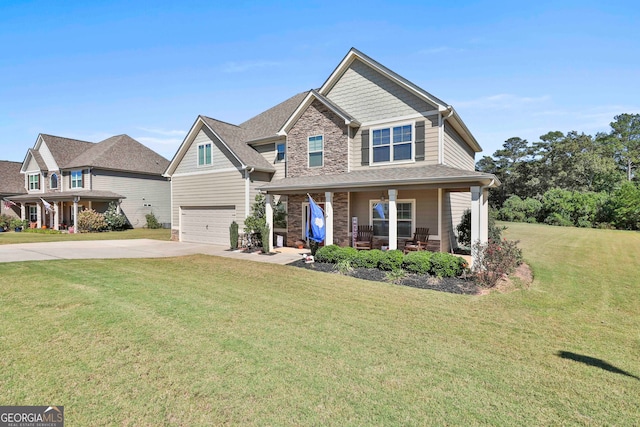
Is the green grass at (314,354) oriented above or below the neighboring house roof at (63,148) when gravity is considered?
below

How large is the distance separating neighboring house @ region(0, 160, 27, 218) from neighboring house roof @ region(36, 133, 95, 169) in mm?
7996

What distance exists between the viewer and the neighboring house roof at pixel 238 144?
17.2m

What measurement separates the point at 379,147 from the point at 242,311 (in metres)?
10.8

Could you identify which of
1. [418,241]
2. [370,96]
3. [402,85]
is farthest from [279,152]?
[418,241]

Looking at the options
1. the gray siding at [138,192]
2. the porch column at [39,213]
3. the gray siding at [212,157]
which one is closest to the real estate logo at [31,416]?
the gray siding at [212,157]

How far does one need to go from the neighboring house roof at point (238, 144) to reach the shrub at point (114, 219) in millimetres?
15161

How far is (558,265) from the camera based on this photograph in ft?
40.3

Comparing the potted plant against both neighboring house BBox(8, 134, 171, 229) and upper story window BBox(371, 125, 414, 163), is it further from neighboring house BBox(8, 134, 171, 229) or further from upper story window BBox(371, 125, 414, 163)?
upper story window BBox(371, 125, 414, 163)

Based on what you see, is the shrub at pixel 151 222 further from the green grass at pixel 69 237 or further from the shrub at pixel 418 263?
the shrub at pixel 418 263

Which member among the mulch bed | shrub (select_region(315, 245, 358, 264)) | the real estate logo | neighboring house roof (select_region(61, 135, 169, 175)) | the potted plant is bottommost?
the mulch bed

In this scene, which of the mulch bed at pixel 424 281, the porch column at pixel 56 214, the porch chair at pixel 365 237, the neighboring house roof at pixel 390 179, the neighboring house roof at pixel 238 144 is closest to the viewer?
the mulch bed at pixel 424 281

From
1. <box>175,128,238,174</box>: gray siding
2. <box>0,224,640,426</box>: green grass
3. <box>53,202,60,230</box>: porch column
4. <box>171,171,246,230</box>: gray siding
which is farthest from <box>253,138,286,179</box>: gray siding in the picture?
<box>53,202,60,230</box>: porch column

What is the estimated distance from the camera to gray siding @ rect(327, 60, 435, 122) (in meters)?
14.2

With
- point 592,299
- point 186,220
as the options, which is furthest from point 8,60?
point 592,299
